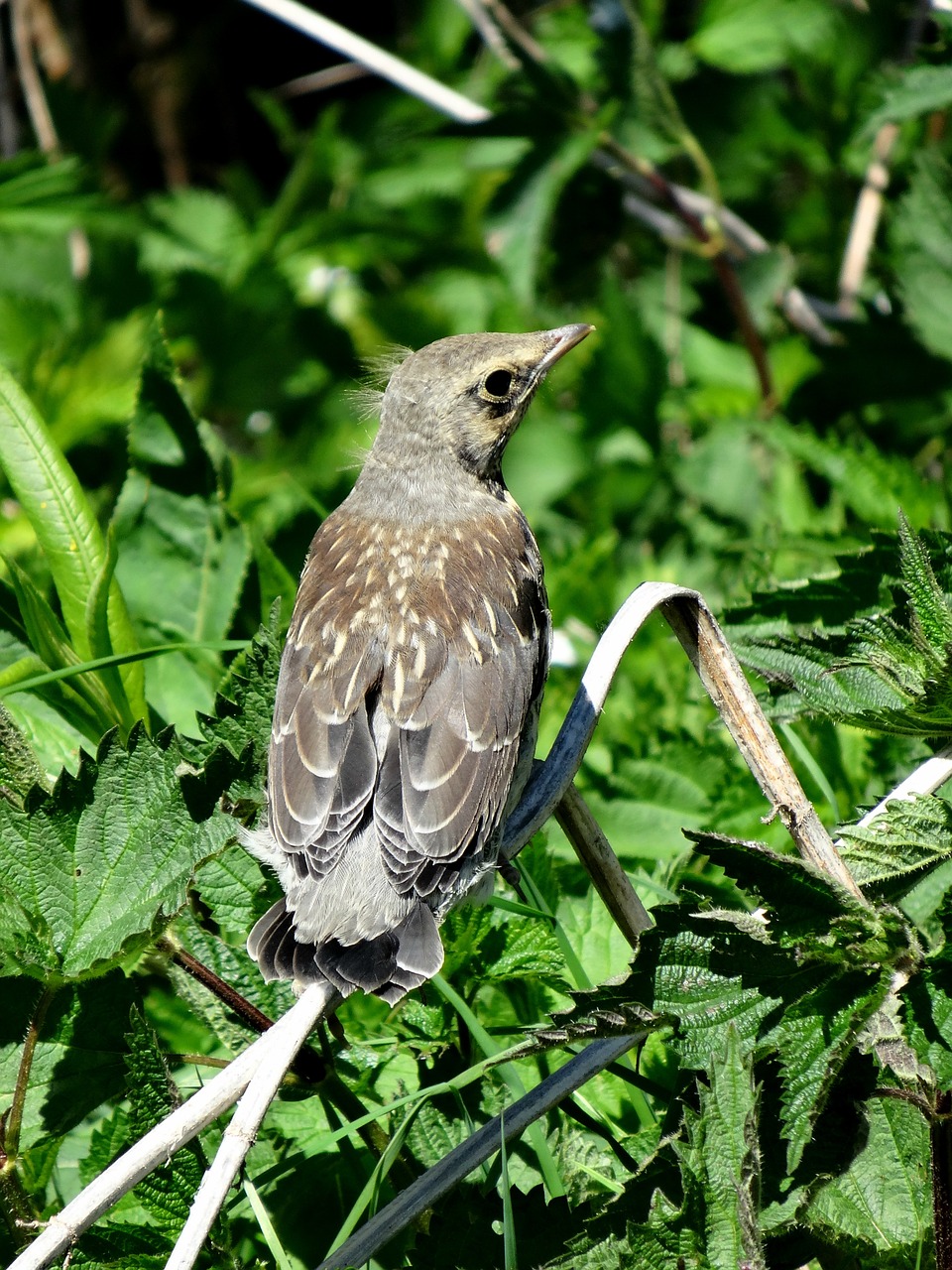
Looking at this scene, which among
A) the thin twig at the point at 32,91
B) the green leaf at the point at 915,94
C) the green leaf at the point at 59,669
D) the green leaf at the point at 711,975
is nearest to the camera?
the green leaf at the point at 711,975

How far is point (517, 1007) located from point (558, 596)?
168 cm

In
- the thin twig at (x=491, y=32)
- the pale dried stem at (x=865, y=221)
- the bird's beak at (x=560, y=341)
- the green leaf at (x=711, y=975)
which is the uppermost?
the thin twig at (x=491, y=32)

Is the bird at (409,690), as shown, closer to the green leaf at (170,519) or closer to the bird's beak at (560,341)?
the bird's beak at (560,341)

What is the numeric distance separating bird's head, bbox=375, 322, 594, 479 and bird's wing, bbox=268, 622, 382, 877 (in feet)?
2.64

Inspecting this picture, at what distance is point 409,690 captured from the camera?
2.81 m

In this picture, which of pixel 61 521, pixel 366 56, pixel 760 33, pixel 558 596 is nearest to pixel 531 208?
pixel 366 56

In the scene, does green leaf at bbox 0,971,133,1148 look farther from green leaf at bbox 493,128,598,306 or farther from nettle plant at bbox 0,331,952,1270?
green leaf at bbox 493,128,598,306

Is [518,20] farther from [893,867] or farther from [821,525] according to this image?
[893,867]

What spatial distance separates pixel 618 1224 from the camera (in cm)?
221

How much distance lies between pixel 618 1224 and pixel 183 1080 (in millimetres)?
1294

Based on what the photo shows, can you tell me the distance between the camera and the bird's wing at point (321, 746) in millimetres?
2557

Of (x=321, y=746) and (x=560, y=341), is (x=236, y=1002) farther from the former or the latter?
(x=560, y=341)

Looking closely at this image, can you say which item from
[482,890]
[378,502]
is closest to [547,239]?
[378,502]


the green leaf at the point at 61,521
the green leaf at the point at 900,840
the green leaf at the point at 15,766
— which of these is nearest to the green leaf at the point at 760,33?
the green leaf at the point at 61,521
